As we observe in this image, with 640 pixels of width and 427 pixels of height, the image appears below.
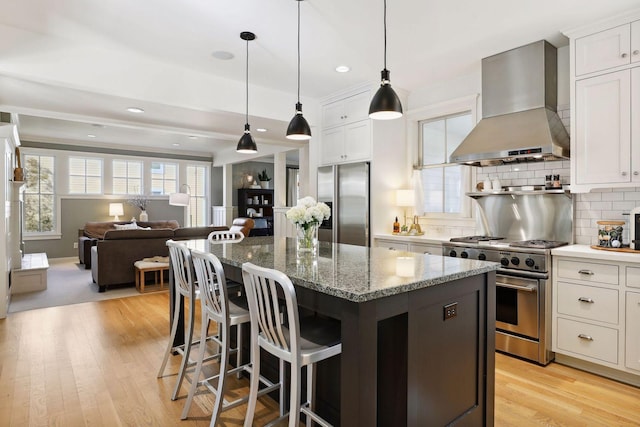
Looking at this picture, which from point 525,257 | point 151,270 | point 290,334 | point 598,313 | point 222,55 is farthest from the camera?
point 151,270

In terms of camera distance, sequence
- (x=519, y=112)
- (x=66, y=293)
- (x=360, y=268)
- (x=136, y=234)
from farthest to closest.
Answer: (x=136, y=234) → (x=66, y=293) → (x=519, y=112) → (x=360, y=268)

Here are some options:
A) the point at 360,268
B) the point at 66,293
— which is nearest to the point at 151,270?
the point at 66,293

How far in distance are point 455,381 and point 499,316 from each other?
1.61 meters

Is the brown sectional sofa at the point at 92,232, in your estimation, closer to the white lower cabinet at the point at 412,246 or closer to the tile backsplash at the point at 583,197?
the white lower cabinet at the point at 412,246

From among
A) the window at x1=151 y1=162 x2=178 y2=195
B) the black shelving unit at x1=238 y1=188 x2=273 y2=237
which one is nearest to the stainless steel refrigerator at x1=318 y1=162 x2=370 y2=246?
the black shelving unit at x1=238 y1=188 x2=273 y2=237

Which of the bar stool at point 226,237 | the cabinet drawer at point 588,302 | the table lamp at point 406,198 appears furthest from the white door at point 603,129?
the bar stool at point 226,237

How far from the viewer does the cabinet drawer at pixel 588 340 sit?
8.77 feet

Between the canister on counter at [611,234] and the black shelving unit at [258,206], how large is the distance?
8.50 metres

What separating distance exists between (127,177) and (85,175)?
891mm

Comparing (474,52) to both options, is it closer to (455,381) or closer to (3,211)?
(455,381)

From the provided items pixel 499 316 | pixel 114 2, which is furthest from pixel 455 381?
pixel 114 2

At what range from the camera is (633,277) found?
8.39 feet

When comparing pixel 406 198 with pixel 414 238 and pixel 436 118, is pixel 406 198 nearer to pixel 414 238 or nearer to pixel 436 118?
pixel 414 238

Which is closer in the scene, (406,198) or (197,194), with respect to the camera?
(406,198)
